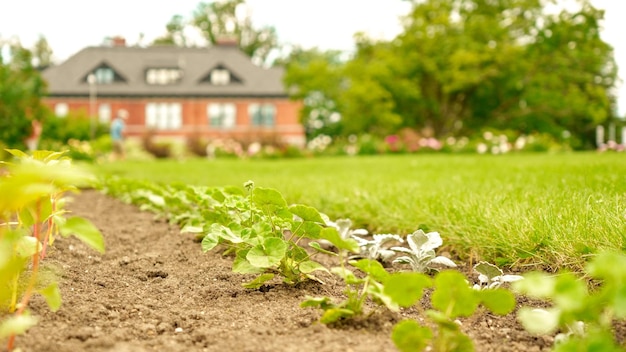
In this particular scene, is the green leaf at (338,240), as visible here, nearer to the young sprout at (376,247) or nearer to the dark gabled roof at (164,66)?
the young sprout at (376,247)

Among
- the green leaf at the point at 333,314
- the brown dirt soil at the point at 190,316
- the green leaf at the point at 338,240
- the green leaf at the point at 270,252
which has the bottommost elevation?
the brown dirt soil at the point at 190,316

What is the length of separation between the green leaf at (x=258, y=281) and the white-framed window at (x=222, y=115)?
120 feet

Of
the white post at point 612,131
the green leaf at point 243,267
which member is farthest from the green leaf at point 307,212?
the white post at point 612,131

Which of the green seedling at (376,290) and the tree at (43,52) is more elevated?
the tree at (43,52)

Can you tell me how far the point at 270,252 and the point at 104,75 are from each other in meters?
38.0

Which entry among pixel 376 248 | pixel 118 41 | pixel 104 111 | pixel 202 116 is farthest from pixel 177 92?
pixel 376 248

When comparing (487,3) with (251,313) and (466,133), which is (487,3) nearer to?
(466,133)

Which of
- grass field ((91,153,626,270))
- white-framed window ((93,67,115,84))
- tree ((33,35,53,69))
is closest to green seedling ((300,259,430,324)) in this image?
grass field ((91,153,626,270))

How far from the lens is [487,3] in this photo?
91.9 feet

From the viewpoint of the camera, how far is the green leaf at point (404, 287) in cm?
142

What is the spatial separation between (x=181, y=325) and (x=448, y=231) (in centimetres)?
147

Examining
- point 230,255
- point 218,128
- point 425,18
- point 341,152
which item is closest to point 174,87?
point 218,128

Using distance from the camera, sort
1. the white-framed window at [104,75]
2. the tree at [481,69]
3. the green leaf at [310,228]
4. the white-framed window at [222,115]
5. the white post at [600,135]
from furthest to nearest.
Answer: the white-framed window at [222,115]
the white-framed window at [104,75]
the tree at [481,69]
the white post at [600,135]
the green leaf at [310,228]

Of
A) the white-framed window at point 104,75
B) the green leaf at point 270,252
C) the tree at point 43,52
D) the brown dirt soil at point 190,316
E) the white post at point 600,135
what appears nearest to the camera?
the brown dirt soil at point 190,316
